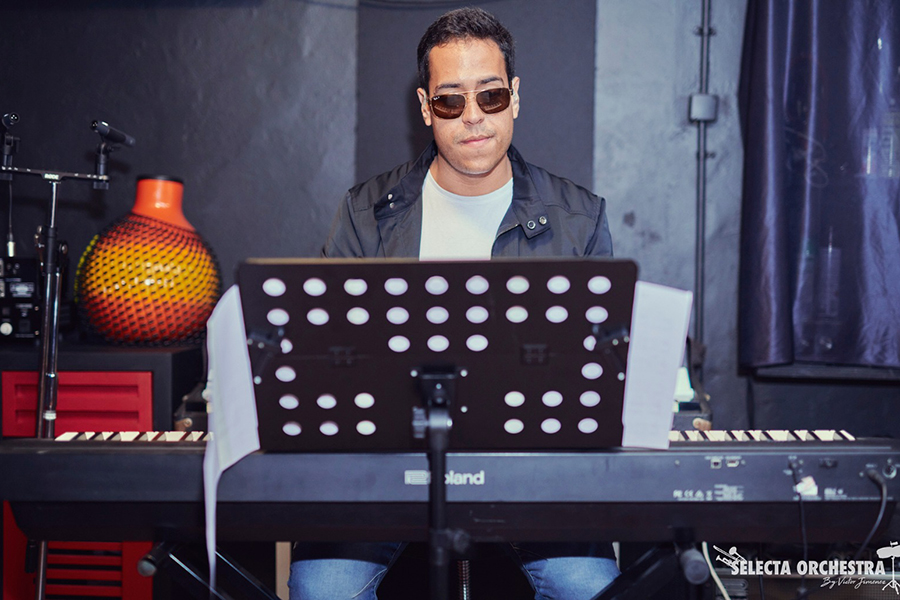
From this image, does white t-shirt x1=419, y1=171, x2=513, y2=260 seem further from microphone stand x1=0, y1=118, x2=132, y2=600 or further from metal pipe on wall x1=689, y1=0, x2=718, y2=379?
microphone stand x1=0, y1=118, x2=132, y2=600

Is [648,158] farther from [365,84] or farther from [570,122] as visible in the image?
[365,84]

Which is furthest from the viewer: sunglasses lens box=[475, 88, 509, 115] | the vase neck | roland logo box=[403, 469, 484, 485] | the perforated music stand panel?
the vase neck

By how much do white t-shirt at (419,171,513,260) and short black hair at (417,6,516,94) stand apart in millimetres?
318

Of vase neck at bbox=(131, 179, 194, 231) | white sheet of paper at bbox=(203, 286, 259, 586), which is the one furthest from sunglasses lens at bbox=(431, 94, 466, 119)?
white sheet of paper at bbox=(203, 286, 259, 586)

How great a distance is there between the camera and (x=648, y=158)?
8.34 ft

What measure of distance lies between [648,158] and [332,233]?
3.84ft

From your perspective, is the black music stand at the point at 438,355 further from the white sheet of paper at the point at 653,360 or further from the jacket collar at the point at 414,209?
the jacket collar at the point at 414,209

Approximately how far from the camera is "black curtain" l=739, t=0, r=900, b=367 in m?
2.27

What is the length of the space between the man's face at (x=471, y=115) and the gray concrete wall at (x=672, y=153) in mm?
693

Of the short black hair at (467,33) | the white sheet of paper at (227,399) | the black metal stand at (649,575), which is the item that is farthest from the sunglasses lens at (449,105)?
the black metal stand at (649,575)

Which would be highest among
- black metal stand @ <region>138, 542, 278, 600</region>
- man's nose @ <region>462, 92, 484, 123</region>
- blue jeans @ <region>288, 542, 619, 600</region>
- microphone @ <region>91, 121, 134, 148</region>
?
man's nose @ <region>462, 92, 484, 123</region>

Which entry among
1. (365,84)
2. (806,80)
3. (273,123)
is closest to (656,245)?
(806,80)

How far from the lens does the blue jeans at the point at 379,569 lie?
4.70ft

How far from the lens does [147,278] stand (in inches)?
81.7
